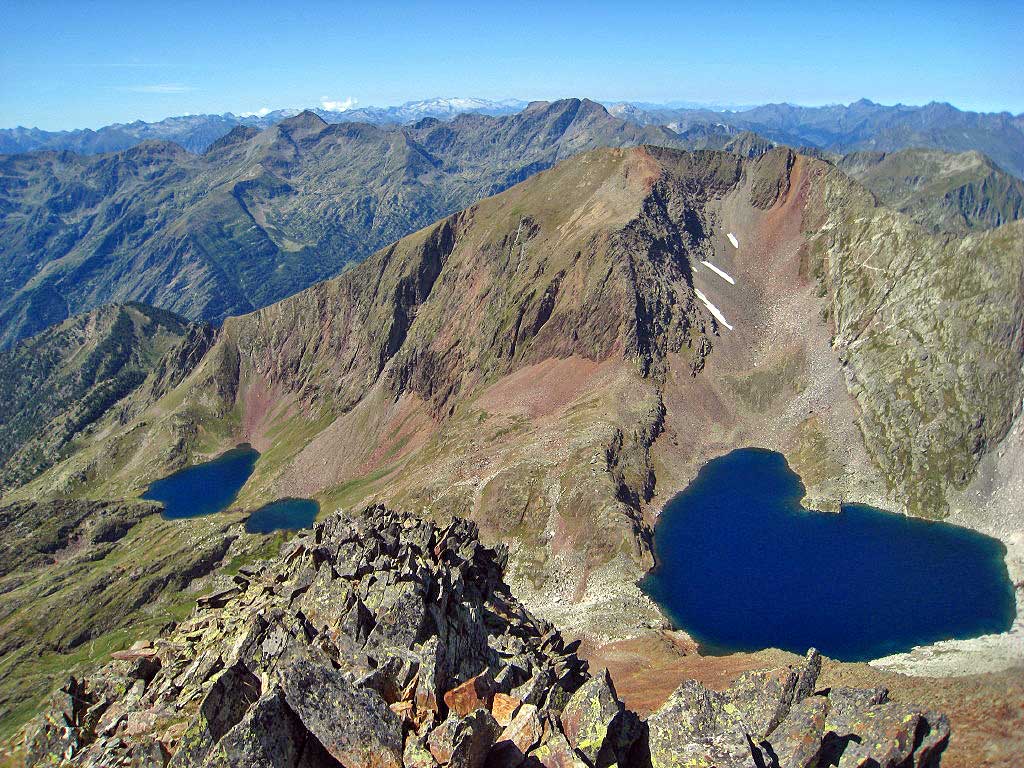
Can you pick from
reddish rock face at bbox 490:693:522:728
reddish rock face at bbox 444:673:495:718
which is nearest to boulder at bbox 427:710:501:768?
reddish rock face at bbox 490:693:522:728

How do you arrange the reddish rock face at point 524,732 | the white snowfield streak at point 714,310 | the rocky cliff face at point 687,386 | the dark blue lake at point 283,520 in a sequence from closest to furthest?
the reddish rock face at point 524,732
the rocky cliff face at point 687,386
the white snowfield streak at point 714,310
the dark blue lake at point 283,520

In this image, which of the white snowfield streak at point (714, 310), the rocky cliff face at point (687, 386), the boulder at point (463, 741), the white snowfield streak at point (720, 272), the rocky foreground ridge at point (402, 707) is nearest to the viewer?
the boulder at point (463, 741)

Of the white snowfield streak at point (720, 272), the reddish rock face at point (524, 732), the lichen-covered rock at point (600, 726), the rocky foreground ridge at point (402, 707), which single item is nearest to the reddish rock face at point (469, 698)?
the rocky foreground ridge at point (402, 707)

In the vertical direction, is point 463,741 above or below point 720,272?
below

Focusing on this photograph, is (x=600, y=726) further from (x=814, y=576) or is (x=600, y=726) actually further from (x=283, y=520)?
(x=283, y=520)

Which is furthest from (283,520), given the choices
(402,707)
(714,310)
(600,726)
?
(600,726)

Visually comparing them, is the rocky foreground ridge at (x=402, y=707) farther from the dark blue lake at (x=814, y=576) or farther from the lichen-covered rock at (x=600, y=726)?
the dark blue lake at (x=814, y=576)
